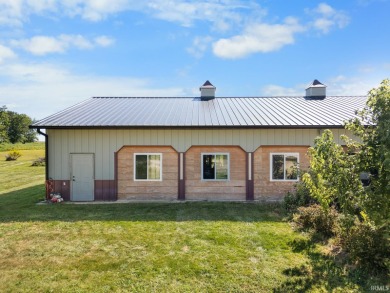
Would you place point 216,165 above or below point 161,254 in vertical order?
above

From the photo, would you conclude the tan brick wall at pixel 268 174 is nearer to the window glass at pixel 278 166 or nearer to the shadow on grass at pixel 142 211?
the window glass at pixel 278 166

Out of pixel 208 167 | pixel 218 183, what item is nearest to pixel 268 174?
pixel 218 183

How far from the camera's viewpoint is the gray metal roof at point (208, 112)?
11.3m

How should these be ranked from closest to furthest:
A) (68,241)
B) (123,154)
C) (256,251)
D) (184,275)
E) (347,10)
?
(184,275) < (256,251) < (68,241) < (347,10) < (123,154)

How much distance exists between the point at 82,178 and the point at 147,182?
2.97 m

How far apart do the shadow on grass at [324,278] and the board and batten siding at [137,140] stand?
6.55m

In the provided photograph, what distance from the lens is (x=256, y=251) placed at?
19.7 feet

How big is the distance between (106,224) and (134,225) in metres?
0.93

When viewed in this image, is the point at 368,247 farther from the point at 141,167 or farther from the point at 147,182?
the point at 141,167

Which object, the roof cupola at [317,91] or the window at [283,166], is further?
the roof cupola at [317,91]

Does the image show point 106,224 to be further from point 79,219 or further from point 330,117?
point 330,117

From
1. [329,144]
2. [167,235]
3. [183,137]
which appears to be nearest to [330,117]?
[183,137]

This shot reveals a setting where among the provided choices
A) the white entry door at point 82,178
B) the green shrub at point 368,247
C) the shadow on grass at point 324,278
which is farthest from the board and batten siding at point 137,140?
the shadow on grass at point 324,278

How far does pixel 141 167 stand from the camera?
461 inches
